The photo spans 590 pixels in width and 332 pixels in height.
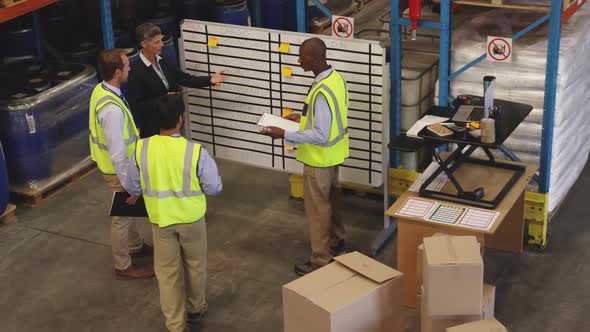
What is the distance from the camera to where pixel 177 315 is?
6.58 meters

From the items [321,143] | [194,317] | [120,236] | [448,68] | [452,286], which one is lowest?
[194,317]

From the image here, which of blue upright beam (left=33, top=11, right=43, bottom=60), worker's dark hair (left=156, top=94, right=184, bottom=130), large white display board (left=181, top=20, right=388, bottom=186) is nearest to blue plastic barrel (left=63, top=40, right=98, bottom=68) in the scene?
blue upright beam (left=33, top=11, right=43, bottom=60)

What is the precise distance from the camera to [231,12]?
11320 millimetres

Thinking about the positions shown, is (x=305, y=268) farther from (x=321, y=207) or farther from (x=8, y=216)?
(x=8, y=216)

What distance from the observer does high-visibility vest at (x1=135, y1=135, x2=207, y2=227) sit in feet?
20.1

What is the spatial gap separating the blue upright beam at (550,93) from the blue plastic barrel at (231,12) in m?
4.93

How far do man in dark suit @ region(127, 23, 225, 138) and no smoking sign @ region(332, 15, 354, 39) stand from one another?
143cm

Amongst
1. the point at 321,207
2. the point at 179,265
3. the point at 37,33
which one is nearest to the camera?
the point at 179,265

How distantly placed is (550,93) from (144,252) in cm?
358

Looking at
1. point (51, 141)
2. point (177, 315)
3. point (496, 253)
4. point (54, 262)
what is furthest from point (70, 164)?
point (496, 253)

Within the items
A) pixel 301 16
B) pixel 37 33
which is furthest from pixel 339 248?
pixel 37 33

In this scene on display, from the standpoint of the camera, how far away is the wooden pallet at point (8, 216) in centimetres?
851

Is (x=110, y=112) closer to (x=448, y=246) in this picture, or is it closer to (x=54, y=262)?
(x=54, y=262)

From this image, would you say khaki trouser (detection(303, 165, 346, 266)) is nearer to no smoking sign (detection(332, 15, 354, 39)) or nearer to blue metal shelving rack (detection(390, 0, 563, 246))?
blue metal shelving rack (detection(390, 0, 563, 246))
